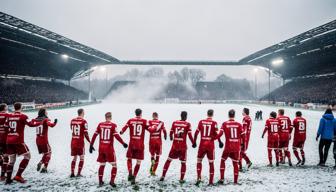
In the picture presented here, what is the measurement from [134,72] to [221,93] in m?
54.1

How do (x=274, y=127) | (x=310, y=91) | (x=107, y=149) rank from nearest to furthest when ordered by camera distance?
Answer: (x=107, y=149), (x=274, y=127), (x=310, y=91)

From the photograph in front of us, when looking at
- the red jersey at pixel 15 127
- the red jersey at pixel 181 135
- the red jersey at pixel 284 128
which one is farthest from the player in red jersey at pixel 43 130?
the red jersey at pixel 284 128

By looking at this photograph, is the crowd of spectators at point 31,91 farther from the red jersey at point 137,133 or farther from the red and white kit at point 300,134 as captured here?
the red and white kit at point 300,134

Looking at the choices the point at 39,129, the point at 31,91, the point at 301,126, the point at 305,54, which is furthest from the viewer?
the point at 305,54

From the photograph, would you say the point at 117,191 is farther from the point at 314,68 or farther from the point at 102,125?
the point at 314,68

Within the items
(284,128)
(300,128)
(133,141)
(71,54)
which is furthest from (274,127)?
(71,54)

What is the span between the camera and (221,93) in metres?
78.2

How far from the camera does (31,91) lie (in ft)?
136

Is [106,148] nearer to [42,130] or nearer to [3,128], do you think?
A: [42,130]

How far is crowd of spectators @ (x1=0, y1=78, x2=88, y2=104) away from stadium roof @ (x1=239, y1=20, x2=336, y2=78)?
43.0 metres

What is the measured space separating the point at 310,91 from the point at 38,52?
172 ft

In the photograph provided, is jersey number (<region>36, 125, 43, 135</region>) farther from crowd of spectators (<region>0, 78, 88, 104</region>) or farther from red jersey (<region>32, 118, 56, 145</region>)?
crowd of spectators (<region>0, 78, 88, 104</region>)

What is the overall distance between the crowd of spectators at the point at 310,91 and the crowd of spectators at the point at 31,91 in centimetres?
4672

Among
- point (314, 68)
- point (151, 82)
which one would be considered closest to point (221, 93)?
point (151, 82)
